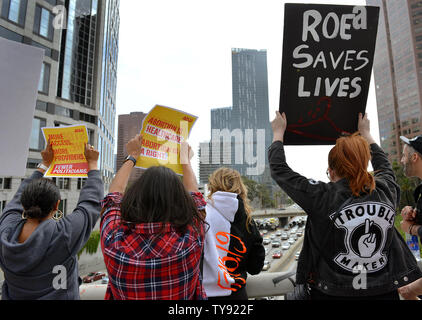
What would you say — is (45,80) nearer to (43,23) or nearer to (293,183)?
(43,23)

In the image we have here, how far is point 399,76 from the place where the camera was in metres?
35.2

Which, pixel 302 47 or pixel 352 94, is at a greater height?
pixel 302 47

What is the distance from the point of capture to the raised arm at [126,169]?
1.04 metres

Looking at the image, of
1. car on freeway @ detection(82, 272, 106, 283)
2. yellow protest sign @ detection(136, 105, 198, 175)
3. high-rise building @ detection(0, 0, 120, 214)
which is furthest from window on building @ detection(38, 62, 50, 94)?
yellow protest sign @ detection(136, 105, 198, 175)

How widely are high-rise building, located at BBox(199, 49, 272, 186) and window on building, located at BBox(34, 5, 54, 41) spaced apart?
1742cm

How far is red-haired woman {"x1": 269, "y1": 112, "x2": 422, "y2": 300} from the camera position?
93cm

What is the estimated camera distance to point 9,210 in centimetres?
106

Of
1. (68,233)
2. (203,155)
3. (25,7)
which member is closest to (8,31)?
(25,7)

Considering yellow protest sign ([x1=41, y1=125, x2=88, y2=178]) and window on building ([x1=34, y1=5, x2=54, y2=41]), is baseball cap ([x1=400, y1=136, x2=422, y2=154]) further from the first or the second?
window on building ([x1=34, y1=5, x2=54, y2=41])

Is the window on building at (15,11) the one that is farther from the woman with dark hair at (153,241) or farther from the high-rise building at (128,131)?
the woman with dark hair at (153,241)

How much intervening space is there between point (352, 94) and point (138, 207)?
1.31 m

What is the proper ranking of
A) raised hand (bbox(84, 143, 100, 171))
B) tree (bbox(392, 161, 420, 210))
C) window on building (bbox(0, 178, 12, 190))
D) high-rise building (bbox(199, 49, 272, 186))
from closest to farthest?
raised hand (bbox(84, 143, 100, 171)) < tree (bbox(392, 161, 420, 210)) < high-rise building (bbox(199, 49, 272, 186)) < window on building (bbox(0, 178, 12, 190))

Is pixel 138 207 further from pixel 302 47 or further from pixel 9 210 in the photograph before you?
pixel 302 47
